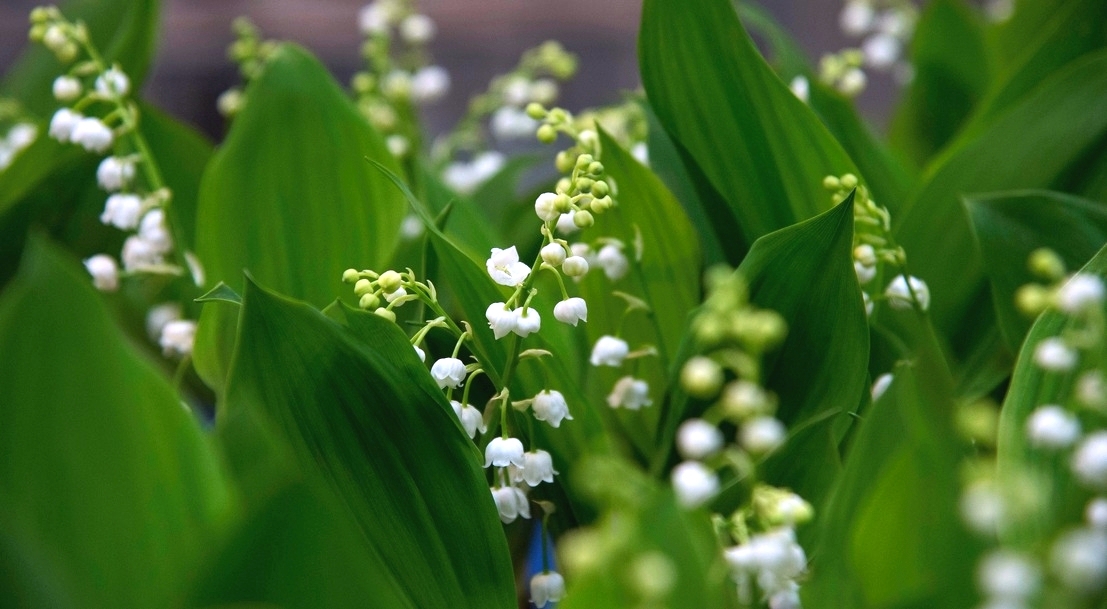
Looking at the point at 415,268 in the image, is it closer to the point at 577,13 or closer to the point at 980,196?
the point at 980,196

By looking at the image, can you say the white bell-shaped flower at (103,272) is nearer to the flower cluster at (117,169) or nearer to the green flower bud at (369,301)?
the flower cluster at (117,169)

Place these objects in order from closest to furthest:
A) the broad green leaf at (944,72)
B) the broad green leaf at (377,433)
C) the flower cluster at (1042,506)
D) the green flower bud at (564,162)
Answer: the flower cluster at (1042,506)
the broad green leaf at (377,433)
the green flower bud at (564,162)
the broad green leaf at (944,72)

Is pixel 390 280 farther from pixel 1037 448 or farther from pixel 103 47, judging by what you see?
pixel 103 47

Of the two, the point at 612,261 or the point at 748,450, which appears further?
the point at 612,261

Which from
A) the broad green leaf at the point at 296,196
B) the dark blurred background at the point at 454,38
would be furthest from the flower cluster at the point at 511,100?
the dark blurred background at the point at 454,38

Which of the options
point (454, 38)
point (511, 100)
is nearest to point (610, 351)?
point (511, 100)

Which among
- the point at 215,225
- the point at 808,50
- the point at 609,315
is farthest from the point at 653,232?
the point at 808,50
